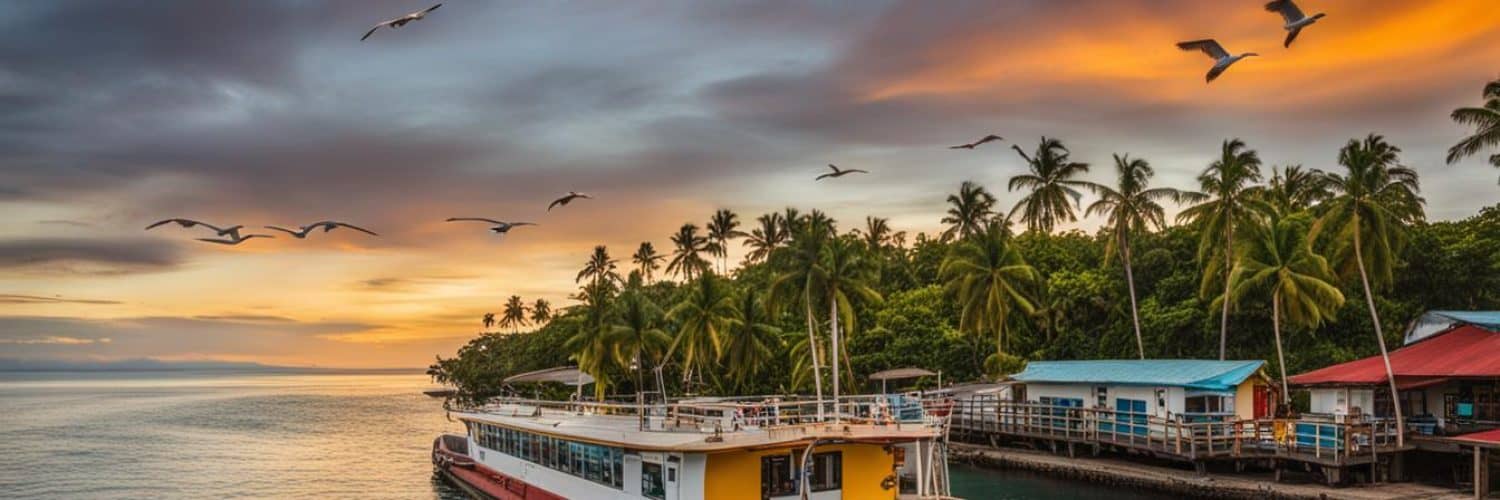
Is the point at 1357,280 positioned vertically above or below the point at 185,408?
above

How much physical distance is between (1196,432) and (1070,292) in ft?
83.9

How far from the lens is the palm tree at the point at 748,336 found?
6016 cm

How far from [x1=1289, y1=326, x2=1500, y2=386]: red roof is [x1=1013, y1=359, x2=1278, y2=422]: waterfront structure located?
1636 millimetres

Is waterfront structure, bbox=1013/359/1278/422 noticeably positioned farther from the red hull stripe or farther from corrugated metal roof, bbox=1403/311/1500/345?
the red hull stripe

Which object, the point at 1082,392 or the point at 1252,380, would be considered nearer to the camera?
the point at 1252,380

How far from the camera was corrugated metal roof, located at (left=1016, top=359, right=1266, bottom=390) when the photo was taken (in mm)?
35219

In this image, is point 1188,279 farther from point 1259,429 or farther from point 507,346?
point 507,346

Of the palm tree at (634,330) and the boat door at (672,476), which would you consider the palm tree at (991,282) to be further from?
the boat door at (672,476)

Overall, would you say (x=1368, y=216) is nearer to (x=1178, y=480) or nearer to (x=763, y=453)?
(x=1178, y=480)

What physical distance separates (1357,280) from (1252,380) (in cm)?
1563

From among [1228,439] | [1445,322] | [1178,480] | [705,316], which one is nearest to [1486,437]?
[1228,439]

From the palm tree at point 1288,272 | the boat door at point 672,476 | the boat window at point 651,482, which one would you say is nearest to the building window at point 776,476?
the boat door at point 672,476

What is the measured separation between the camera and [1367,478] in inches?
1206

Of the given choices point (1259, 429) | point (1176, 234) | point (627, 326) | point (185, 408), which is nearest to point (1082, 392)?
point (1259, 429)
